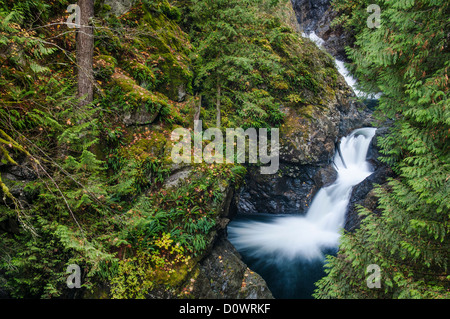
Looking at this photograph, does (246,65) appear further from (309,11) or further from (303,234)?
(309,11)

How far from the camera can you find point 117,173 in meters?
6.18

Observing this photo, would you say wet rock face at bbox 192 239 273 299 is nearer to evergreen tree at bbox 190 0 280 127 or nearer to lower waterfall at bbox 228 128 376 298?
lower waterfall at bbox 228 128 376 298

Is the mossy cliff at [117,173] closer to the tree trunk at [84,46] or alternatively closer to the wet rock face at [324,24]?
the tree trunk at [84,46]

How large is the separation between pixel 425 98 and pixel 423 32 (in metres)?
1.64

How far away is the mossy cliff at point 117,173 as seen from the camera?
4.38m

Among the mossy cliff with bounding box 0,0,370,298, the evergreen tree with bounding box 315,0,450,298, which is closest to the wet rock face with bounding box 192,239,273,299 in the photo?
the mossy cliff with bounding box 0,0,370,298

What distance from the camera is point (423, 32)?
16.0ft

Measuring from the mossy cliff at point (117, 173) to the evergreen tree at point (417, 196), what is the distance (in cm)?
312

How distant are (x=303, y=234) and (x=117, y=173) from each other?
9095 mm

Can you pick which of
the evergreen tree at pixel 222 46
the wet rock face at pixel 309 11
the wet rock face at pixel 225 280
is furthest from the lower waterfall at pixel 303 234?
the wet rock face at pixel 309 11

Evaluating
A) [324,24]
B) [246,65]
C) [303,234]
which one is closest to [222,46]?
[246,65]
